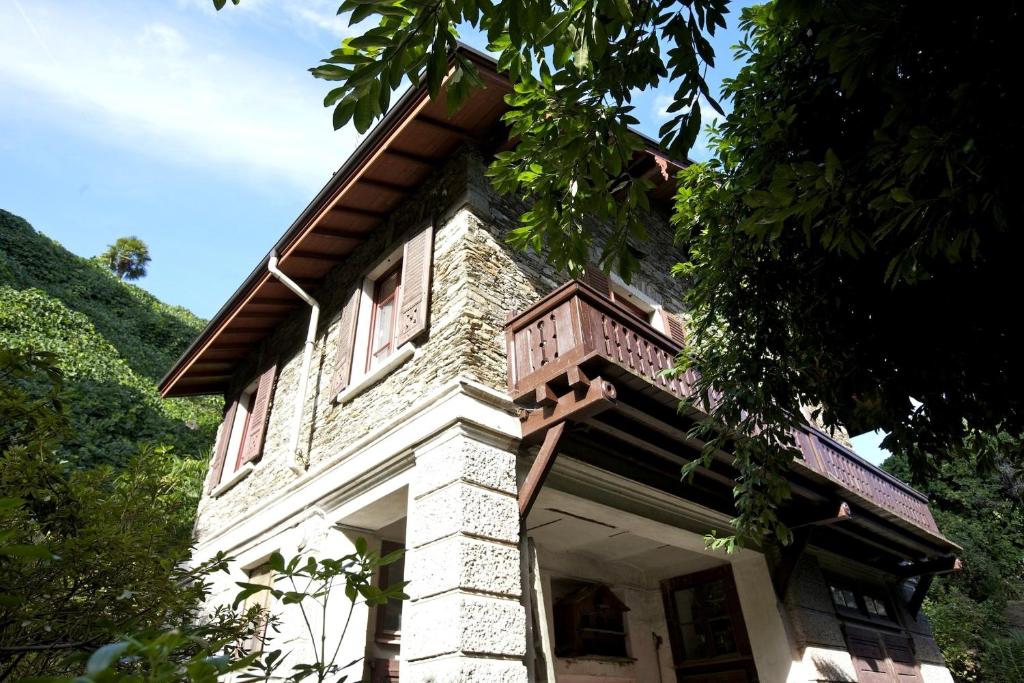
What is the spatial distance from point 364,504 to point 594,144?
4440 millimetres

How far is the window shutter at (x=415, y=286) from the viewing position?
20.0ft

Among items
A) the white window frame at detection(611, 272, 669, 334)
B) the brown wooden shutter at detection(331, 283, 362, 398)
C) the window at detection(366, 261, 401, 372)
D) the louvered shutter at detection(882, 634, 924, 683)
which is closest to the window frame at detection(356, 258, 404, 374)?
the window at detection(366, 261, 401, 372)

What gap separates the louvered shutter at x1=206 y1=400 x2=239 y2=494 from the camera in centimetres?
962

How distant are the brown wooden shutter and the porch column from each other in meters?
2.27

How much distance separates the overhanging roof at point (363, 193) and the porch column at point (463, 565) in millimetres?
2966

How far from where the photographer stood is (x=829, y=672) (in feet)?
22.1

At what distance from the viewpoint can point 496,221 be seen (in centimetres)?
652

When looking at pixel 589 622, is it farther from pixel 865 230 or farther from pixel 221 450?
pixel 221 450

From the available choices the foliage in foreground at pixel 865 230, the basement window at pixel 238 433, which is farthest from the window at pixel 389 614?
the basement window at pixel 238 433

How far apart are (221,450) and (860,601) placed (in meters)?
10.3

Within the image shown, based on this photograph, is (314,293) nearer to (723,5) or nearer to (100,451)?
(100,451)

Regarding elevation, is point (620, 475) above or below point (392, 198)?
below

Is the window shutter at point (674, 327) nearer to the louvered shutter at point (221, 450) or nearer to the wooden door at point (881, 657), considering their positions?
the wooden door at point (881, 657)

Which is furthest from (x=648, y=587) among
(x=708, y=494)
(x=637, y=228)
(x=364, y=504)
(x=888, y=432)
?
(x=637, y=228)
